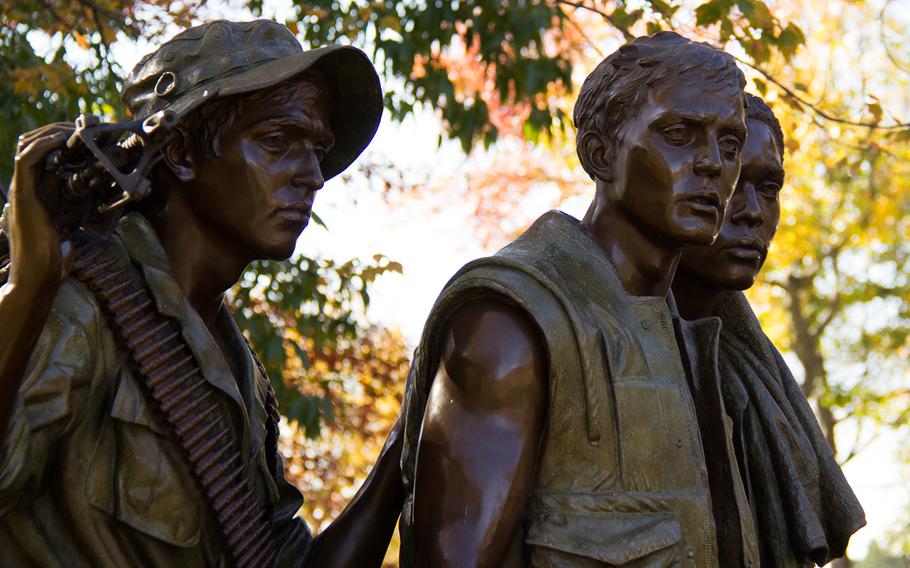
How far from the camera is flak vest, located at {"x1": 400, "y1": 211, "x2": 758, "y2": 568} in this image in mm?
3822

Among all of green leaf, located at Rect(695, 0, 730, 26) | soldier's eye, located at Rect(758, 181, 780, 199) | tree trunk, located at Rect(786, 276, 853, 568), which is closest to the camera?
soldier's eye, located at Rect(758, 181, 780, 199)

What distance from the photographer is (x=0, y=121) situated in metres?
7.74

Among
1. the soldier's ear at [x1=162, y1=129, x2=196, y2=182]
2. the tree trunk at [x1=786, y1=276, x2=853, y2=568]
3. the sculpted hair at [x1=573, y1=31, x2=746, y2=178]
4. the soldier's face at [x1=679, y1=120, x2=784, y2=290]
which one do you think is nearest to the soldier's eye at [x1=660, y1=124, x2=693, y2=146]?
the sculpted hair at [x1=573, y1=31, x2=746, y2=178]

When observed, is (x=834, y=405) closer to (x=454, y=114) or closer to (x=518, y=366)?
(x=454, y=114)

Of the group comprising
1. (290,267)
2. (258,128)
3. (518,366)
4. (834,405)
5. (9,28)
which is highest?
(834,405)

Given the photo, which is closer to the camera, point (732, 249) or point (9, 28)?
point (732, 249)

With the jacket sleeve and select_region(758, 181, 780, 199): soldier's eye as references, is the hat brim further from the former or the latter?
select_region(758, 181, 780, 199): soldier's eye

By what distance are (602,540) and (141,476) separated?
1.21 metres

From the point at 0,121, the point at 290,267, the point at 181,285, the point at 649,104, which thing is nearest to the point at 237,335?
the point at 181,285

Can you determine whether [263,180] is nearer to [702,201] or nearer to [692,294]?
[702,201]

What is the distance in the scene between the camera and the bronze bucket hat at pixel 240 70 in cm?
418

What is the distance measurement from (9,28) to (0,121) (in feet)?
3.25

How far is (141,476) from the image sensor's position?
3930mm

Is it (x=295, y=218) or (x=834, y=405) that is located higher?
(x=834, y=405)
